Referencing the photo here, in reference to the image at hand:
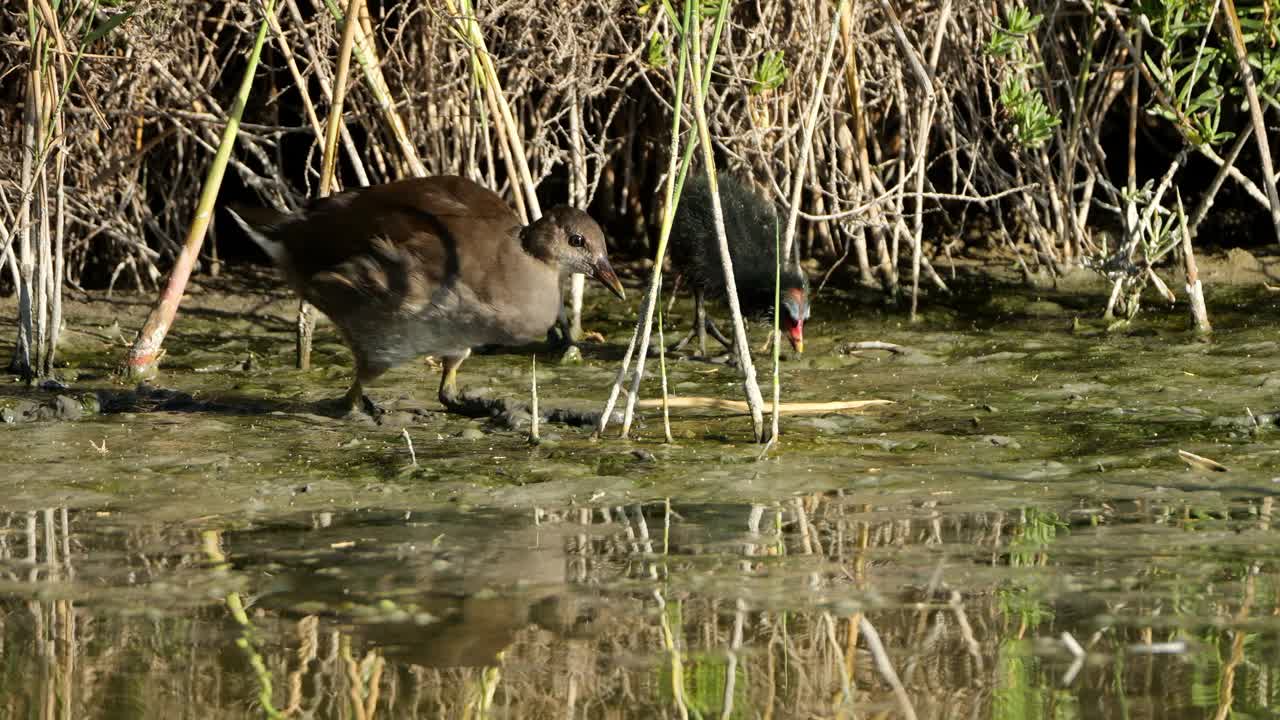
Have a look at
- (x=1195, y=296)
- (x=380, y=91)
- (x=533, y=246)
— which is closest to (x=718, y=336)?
(x=533, y=246)

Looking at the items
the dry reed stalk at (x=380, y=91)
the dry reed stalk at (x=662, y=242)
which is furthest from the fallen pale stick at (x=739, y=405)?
the dry reed stalk at (x=380, y=91)

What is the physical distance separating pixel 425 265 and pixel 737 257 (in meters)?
1.84

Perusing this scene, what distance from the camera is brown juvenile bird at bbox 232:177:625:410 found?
521cm

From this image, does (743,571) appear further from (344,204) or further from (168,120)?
(168,120)

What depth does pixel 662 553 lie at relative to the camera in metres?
3.54

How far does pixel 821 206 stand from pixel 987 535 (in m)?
3.92

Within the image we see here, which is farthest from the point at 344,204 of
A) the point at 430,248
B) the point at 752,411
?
the point at 752,411

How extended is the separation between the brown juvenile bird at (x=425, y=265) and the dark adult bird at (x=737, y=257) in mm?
1202

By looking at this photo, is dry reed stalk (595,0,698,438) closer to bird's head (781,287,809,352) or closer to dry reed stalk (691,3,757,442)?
dry reed stalk (691,3,757,442)

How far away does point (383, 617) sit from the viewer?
3027 mm

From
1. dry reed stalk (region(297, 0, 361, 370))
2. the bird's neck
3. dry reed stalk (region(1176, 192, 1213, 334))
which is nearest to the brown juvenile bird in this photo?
the bird's neck

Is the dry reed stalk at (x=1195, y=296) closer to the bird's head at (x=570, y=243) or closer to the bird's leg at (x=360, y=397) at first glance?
the bird's head at (x=570, y=243)

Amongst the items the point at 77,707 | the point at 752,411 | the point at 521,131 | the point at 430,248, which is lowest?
the point at 77,707

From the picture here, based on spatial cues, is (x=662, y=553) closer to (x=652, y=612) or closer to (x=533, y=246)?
(x=652, y=612)
